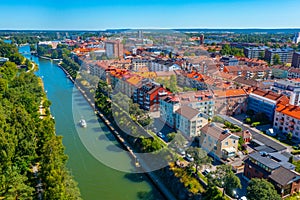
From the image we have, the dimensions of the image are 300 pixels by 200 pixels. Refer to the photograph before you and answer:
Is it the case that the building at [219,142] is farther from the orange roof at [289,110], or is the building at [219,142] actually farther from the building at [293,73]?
the building at [293,73]

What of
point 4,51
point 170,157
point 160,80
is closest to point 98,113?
point 160,80

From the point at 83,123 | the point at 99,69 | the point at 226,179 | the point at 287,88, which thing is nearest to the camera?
the point at 226,179

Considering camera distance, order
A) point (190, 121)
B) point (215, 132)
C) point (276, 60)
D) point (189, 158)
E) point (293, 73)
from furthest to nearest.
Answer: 1. point (276, 60)
2. point (293, 73)
3. point (190, 121)
4. point (215, 132)
5. point (189, 158)

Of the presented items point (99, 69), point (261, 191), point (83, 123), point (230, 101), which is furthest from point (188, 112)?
point (99, 69)

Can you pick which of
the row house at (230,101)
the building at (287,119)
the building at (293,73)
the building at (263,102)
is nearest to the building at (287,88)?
the building at (263,102)

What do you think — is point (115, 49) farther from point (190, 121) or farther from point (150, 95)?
point (190, 121)

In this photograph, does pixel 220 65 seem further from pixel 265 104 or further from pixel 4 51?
pixel 4 51
